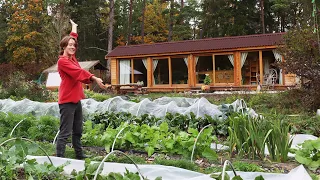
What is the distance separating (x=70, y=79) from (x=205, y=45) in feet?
47.2

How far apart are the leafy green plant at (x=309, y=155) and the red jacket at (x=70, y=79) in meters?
2.37

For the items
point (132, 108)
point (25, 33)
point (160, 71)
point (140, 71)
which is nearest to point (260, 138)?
point (132, 108)

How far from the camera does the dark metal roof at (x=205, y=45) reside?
16.3 m

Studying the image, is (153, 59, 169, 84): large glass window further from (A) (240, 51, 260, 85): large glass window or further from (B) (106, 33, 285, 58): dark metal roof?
(A) (240, 51, 260, 85): large glass window

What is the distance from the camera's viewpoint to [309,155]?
3594 millimetres

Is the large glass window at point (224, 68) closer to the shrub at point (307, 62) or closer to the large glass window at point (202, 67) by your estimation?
the large glass window at point (202, 67)

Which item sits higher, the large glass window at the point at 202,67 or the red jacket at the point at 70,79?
the large glass window at the point at 202,67

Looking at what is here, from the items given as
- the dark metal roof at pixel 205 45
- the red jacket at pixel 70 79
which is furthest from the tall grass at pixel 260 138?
the dark metal roof at pixel 205 45

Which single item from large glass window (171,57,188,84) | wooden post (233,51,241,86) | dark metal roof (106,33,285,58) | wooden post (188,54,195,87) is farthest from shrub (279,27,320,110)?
large glass window (171,57,188,84)

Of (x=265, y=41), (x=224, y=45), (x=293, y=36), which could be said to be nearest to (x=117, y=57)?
(x=224, y=45)

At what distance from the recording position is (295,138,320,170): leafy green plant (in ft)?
11.3

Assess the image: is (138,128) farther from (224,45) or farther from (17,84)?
(224,45)

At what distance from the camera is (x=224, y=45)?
1703cm

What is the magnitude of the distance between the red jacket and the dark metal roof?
1272 centimetres
